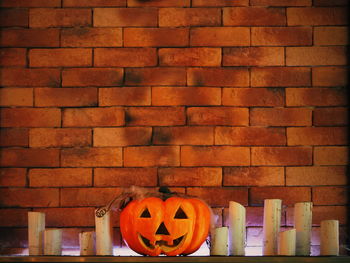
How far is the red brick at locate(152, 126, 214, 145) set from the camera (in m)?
A: 2.09

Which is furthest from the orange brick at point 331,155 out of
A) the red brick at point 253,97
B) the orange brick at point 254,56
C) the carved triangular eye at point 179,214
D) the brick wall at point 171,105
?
the carved triangular eye at point 179,214

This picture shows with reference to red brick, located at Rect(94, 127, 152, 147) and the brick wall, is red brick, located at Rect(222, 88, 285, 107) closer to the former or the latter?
the brick wall

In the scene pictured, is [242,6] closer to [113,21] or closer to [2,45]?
[113,21]

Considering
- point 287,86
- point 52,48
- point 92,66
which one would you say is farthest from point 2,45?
point 287,86

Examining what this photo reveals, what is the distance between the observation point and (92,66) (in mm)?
2115

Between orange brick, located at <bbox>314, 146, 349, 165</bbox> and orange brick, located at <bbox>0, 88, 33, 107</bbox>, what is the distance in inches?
56.0

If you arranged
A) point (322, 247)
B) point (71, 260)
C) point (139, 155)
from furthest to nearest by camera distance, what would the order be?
1. point (139, 155)
2. point (322, 247)
3. point (71, 260)

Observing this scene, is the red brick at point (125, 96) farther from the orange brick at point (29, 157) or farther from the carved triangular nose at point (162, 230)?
the carved triangular nose at point (162, 230)

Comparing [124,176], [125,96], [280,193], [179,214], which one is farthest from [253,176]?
[125,96]

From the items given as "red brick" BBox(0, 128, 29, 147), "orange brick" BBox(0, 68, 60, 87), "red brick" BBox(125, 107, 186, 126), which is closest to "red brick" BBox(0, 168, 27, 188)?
"red brick" BBox(0, 128, 29, 147)

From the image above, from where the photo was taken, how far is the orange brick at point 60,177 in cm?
208

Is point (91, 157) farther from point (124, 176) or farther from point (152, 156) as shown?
point (152, 156)

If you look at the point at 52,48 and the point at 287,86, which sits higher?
the point at 52,48

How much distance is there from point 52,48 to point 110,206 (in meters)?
0.85
